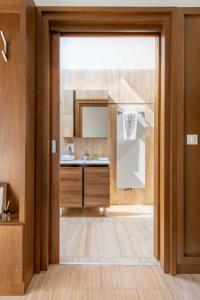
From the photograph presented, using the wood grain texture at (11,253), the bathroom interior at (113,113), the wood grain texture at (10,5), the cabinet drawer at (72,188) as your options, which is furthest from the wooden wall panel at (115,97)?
the wood grain texture at (11,253)

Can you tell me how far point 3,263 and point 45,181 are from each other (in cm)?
71

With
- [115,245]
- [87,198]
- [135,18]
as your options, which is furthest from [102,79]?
[115,245]

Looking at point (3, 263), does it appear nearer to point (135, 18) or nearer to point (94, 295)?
point (94, 295)

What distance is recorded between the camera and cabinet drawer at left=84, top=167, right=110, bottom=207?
13.8 ft

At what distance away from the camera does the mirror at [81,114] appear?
4.78 m

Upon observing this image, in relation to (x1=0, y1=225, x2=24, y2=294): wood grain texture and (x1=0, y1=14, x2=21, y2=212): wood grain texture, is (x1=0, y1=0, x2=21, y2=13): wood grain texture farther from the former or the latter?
(x1=0, y1=225, x2=24, y2=294): wood grain texture

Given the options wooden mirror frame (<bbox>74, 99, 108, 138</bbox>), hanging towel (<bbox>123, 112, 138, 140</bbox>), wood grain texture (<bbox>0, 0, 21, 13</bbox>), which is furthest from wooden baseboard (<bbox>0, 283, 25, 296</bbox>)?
hanging towel (<bbox>123, 112, 138, 140</bbox>)

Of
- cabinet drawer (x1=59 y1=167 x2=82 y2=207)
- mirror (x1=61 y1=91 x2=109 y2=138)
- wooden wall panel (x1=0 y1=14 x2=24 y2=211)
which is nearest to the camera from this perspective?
wooden wall panel (x1=0 y1=14 x2=24 y2=211)

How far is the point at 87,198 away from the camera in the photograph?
4.21m

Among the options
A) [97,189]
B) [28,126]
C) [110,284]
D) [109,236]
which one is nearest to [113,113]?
[97,189]

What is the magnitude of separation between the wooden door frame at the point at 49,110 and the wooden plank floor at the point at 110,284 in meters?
0.13

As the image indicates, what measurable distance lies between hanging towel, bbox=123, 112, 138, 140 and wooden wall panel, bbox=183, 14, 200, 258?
2514 millimetres

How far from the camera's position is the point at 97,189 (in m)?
4.21

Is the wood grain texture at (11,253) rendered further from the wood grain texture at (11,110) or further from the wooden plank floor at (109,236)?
the wooden plank floor at (109,236)
